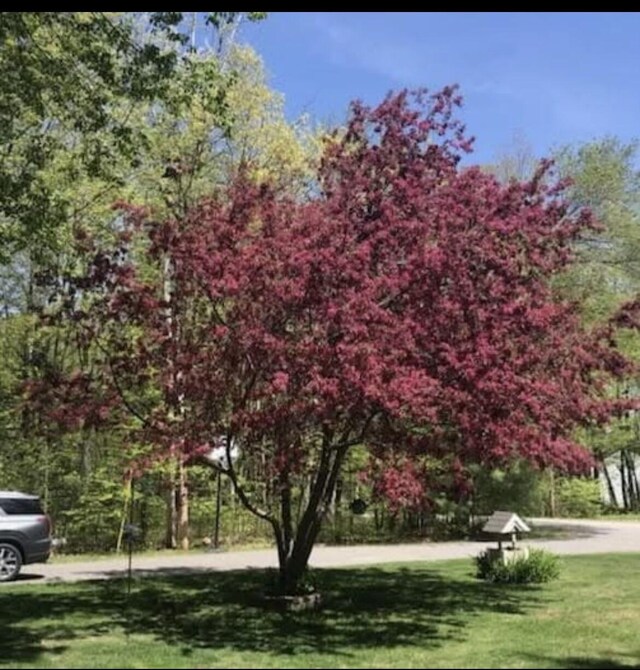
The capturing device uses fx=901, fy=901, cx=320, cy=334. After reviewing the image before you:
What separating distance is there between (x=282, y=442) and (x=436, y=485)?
2.26 m

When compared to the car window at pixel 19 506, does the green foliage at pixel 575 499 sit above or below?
above

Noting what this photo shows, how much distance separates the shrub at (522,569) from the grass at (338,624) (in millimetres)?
264

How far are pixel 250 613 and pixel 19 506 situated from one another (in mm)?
6284

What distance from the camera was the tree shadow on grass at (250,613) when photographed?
8461 mm

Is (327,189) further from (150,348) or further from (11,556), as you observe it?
(11,556)

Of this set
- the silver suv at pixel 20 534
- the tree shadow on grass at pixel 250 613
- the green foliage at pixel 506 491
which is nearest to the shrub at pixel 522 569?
the tree shadow on grass at pixel 250 613

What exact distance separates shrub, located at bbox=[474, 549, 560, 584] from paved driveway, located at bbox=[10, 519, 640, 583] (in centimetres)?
333

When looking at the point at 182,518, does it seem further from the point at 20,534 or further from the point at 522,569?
the point at 522,569

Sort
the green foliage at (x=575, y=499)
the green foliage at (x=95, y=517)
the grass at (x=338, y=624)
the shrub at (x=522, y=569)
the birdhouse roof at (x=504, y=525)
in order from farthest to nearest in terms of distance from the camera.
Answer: the green foliage at (x=575, y=499), the green foliage at (x=95, y=517), the birdhouse roof at (x=504, y=525), the shrub at (x=522, y=569), the grass at (x=338, y=624)

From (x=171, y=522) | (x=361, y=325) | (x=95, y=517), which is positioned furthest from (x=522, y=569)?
(x=95, y=517)

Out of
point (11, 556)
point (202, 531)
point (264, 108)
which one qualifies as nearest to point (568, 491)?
point (202, 531)

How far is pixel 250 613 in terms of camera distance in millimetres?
10344

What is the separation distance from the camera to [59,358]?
2206 cm

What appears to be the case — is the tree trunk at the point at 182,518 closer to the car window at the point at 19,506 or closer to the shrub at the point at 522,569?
the car window at the point at 19,506
